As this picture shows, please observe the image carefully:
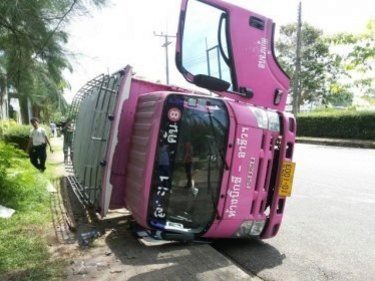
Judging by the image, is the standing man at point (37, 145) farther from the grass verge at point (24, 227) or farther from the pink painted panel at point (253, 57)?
the pink painted panel at point (253, 57)

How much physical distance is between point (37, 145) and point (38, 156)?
0.38 m

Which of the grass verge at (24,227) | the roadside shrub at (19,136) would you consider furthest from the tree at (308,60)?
the grass verge at (24,227)

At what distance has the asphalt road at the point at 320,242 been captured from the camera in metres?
4.50

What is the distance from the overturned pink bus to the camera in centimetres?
465

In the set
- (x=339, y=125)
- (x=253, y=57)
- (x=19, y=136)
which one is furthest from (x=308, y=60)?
(x=253, y=57)

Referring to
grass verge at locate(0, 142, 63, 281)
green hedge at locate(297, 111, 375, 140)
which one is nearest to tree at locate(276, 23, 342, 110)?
green hedge at locate(297, 111, 375, 140)

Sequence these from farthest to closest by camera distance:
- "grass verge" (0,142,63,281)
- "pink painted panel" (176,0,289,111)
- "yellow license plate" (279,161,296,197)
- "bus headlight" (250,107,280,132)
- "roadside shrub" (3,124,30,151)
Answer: "roadside shrub" (3,124,30,151) < "pink painted panel" (176,0,289,111) < "yellow license plate" (279,161,296,197) < "bus headlight" (250,107,280,132) < "grass verge" (0,142,63,281)

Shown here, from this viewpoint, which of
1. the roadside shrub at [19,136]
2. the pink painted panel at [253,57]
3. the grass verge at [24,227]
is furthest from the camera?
the roadside shrub at [19,136]

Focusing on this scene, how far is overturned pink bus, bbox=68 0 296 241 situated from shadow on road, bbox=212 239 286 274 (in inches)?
7.6

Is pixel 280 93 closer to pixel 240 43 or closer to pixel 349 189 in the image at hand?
pixel 240 43

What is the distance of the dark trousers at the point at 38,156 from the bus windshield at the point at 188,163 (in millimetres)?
7717

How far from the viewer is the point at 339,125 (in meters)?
23.1

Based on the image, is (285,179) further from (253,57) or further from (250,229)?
(253,57)

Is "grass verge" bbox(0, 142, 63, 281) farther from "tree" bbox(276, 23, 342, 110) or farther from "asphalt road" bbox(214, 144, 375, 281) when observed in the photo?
"tree" bbox(276, 23, 342, 110)
